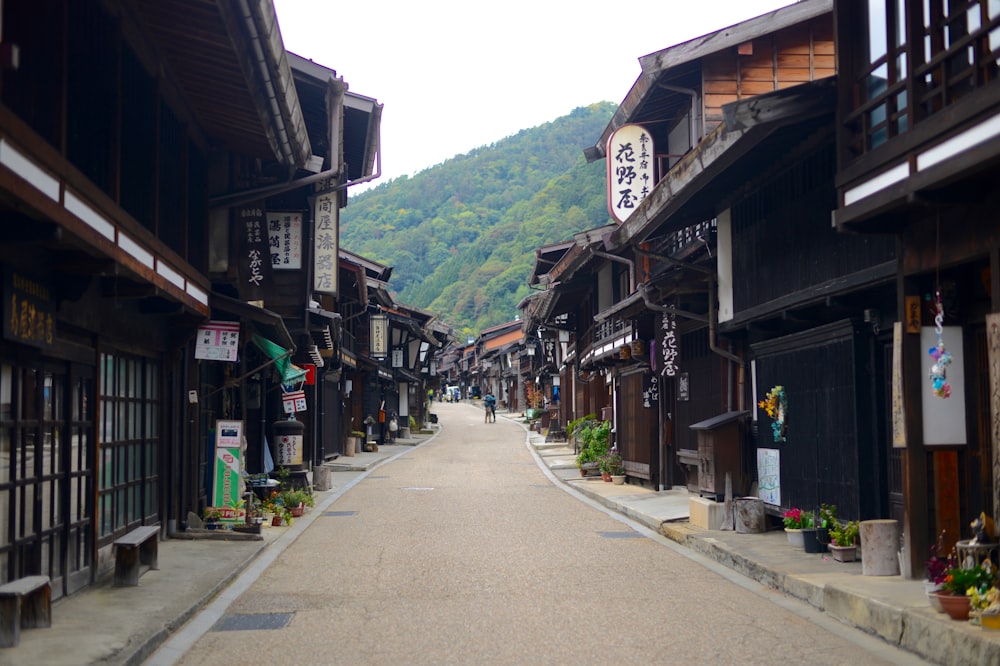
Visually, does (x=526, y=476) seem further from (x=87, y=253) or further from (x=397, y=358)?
(x=397, y=358)

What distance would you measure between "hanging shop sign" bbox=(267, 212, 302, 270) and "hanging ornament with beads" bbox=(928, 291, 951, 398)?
13.6 m

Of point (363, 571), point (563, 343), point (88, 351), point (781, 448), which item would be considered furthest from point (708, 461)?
point (563, 343)

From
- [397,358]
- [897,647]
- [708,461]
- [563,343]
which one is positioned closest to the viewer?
[897,647]

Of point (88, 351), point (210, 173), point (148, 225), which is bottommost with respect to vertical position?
point (88, 351)

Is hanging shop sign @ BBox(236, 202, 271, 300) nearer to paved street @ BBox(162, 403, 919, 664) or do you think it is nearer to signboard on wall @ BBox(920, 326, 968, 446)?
paved street @ BBox(162, 403, 919, 664)

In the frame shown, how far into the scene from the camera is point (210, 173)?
17.2m

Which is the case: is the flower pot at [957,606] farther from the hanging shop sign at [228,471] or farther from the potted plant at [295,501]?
the potted plant at [295,501]

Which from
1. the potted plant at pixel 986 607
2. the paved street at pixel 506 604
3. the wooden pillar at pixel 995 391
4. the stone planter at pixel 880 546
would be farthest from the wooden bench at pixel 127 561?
the wooden pillar at pixel 995 391

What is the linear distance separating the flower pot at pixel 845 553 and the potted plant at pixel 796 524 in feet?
4.37

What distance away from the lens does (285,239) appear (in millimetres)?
21141

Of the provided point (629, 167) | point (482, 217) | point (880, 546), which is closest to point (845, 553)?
point (880, 546)

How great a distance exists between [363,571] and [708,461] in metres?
7.87

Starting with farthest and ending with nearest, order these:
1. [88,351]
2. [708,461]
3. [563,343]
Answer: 1. [563,343]
2. [708,461]
3. [88,351]

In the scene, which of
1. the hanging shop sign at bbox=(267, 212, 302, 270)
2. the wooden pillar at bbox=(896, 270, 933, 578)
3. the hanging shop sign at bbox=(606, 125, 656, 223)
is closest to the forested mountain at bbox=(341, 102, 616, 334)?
the hanging shop sign at bbox=(606, 125, 656, 223)
